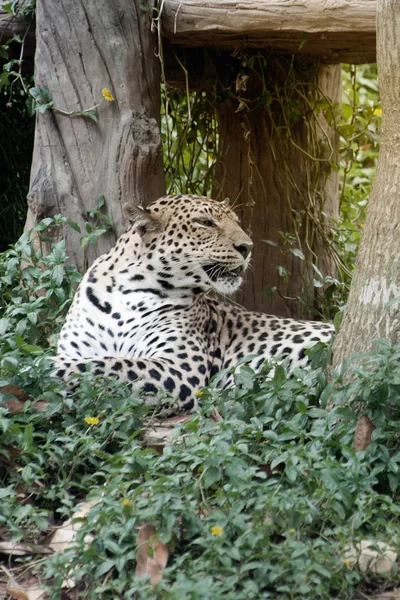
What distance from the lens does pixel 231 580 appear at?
3.54 meters

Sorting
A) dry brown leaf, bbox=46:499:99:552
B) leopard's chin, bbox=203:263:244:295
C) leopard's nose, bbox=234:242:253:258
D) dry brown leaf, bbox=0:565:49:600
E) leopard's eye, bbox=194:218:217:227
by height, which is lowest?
dry brown leaf, bbox=0:565:49:600

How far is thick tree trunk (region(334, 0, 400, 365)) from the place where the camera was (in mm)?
4656

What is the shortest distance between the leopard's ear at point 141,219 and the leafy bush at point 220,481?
159cm

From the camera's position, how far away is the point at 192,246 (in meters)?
6.71

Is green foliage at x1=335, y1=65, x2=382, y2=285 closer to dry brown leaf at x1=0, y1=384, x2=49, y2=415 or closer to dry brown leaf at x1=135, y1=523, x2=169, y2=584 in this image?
dry brown leaf at x1=0, y1=384, x2=49, y2=415

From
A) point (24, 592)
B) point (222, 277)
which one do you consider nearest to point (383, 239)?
point (222, 277)

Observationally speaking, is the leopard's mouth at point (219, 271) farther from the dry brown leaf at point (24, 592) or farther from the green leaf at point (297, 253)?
the dry brown leaf at point (24, 592)

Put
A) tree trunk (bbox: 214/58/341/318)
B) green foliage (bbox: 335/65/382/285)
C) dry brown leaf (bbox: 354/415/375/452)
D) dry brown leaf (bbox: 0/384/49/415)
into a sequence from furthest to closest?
green foliage (bbox: 335/65/382/285) → tree trunk (bbox: 214/58/341/318) → dry brown leaf (bbox: 0/384/49/415) → dry brown leaf (bbox: 354/415/375/452)

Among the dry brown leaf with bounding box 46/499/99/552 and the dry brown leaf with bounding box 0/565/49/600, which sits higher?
the dry brown leaf with bounding box 46/499/99/552

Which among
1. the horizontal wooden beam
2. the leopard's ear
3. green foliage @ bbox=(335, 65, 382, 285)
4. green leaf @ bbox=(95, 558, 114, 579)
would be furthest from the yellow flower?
green leaf @ bbox=(95, 558, 114, 579)

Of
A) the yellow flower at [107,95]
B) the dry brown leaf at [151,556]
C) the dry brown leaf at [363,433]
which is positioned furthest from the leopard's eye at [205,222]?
the dry brown leaf at [151,556]

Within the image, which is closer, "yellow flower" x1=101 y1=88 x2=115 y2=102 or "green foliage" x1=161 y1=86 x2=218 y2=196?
"yellow flower" x1=101 y1=88 x2=115 y2=102

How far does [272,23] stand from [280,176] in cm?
167

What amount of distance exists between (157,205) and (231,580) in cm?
376
